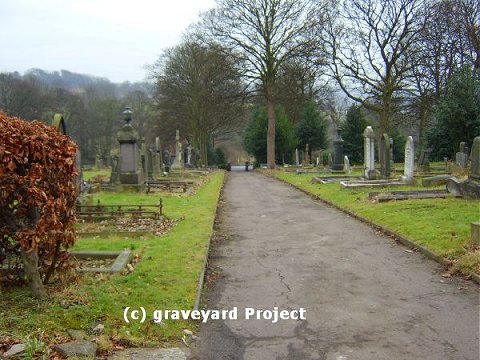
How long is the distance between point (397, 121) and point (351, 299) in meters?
34.7

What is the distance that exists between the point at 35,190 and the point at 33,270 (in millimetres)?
1017

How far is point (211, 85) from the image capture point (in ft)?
131

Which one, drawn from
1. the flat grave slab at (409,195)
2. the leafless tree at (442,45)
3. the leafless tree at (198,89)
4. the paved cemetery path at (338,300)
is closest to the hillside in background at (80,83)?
the leafless tree at (198,89)

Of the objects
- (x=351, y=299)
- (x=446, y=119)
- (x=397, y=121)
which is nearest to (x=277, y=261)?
(x=351, y=299)

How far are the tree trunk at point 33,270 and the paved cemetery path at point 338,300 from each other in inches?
77.5

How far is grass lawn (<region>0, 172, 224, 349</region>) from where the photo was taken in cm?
475

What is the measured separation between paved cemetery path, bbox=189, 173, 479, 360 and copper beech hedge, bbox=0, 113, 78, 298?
81.3 inches

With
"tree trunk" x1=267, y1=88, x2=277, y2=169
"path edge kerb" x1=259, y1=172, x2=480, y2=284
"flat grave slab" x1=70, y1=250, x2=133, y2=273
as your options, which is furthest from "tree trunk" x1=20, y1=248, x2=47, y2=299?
"tree trunk" x1=267, y1=88, x2=277, y2=169

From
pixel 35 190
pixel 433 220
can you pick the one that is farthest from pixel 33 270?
pixel 433 220

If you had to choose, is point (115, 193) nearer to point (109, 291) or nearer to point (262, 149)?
point (109, 291)

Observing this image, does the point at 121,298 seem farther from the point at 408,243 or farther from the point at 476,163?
the point at 476,163

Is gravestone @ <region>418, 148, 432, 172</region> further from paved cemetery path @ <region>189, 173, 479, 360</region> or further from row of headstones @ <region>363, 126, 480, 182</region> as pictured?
paved cemetery path @ <region>189, 173, 479, 360</region>

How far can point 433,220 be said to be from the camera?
1023cm

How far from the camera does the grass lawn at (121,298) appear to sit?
4746mm
